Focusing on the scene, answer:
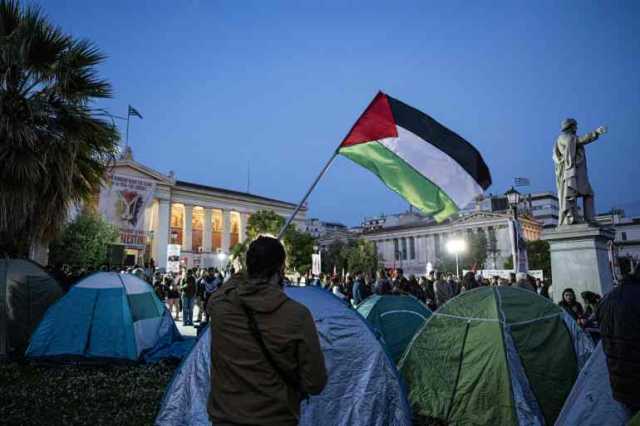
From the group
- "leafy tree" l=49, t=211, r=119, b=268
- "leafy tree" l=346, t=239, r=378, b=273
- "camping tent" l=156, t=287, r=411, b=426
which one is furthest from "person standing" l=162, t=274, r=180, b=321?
"leafy tree" l=346, t=239, r=378, b=273

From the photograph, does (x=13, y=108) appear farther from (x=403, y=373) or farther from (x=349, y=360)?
(x=403, y=373)

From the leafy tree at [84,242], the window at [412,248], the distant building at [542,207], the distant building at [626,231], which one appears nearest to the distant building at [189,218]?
the leafy tree at [84,242]

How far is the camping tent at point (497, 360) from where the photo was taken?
4.59 meters

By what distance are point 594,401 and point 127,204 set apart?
123 feet

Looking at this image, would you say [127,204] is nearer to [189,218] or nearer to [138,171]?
[138,171]

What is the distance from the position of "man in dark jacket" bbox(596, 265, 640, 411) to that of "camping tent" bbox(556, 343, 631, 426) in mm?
498

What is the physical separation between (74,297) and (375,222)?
94.2m

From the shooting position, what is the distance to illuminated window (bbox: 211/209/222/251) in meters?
56.5

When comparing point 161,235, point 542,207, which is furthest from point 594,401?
point 542,207

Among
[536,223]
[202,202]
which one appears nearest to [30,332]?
[202,202]

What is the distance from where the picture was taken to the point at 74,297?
778 cm

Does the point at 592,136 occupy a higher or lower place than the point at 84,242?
higher

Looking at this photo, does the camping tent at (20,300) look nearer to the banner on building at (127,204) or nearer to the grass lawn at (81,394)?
the grass lawn at (81,394)

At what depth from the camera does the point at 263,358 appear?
1.84 metres
